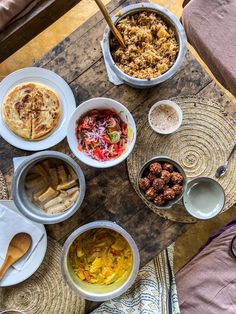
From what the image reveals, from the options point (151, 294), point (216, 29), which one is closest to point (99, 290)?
point (151, 294)

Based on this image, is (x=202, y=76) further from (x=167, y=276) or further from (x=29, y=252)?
(x=29, y=252)

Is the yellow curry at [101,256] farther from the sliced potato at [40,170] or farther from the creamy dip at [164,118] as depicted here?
the creamy dip at [164,118]

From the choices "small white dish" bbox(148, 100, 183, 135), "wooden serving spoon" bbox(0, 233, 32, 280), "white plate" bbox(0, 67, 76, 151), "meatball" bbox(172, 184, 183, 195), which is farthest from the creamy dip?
"wooden serving spoon" bbox(0, 233, 32, 280)

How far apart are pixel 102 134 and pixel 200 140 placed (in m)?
0.43

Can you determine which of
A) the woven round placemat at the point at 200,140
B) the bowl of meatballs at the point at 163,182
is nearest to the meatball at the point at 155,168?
the bowl of meatballs at the point at 163,182

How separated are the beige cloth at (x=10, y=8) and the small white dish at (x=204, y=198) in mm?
1026

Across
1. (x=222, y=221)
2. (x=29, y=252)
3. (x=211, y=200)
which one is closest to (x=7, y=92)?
(x=29, y=252)

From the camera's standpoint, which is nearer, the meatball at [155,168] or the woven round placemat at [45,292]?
the meatball at [155,168]

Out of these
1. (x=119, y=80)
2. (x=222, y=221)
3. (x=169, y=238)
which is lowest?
(x=222, y=221)

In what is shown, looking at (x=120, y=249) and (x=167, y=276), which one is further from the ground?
(x=120, y=249)

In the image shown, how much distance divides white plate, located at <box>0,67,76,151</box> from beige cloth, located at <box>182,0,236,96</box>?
701 mm

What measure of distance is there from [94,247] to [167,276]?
0.38 m

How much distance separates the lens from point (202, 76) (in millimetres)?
Answer: 2002

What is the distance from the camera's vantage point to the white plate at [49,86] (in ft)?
6.37
